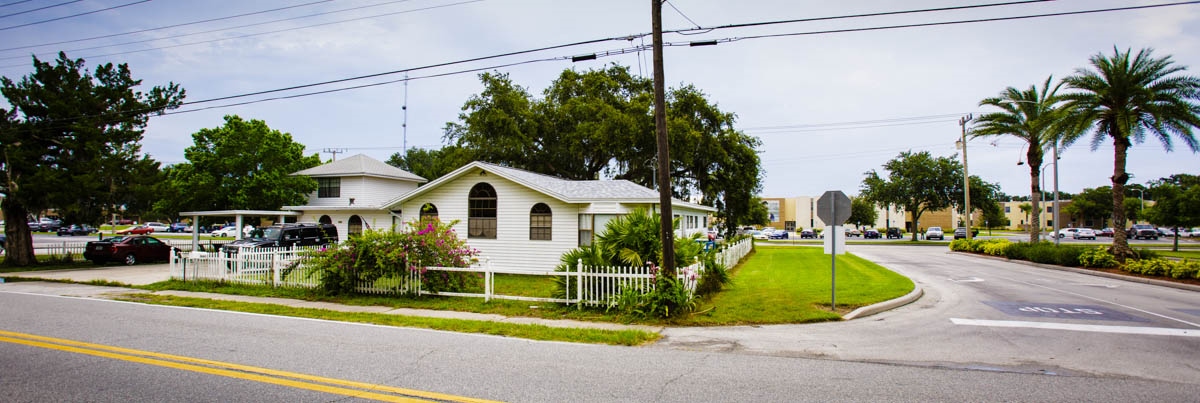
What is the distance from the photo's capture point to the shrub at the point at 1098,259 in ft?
68.0

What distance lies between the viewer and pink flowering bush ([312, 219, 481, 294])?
1342cm

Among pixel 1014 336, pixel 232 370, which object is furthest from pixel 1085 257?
pixel 232 370

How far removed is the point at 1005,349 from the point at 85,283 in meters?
23.2

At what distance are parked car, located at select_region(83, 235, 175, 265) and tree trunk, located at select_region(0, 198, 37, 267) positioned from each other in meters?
1.81

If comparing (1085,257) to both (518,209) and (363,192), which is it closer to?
(518,209)

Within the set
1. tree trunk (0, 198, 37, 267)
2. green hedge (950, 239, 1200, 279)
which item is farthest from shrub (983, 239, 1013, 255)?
tree trunk (0, 198, 37, 267)

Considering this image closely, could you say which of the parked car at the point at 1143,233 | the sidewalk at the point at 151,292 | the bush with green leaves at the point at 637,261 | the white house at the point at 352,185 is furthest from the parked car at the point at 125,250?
the parked car at the point at 1143,233

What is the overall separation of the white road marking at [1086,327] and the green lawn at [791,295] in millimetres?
2132

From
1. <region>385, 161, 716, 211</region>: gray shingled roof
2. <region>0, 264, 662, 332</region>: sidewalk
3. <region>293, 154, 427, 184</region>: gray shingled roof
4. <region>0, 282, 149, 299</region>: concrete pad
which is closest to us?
<region>0, 264, 662, 332</region>: sidewalk

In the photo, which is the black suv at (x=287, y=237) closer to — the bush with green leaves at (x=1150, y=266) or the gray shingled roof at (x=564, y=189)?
the gray shingled roof at (x=564, y=189)

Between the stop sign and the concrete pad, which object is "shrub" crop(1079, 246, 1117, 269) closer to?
the stop sign

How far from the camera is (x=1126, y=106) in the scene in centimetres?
2041

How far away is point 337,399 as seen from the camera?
5402 millimetres

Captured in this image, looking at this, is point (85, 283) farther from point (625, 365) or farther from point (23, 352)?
point (625, 365)
